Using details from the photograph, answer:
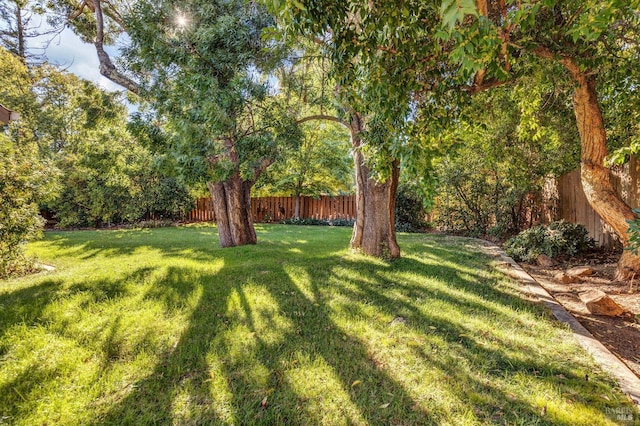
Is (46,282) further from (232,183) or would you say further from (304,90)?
(304,90)

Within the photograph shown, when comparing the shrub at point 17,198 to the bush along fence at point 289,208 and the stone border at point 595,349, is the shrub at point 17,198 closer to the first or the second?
the stone border at point 595,349

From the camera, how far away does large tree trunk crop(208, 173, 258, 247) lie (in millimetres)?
6613

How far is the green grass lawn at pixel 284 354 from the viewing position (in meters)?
1.68

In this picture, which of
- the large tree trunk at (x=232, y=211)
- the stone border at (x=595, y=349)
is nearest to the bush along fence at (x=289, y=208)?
the large tree trunk at (x=232, y=211)

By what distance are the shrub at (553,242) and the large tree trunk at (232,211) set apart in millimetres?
6020

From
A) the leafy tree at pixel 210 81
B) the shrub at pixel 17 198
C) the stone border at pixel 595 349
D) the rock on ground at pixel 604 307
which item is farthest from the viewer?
the leafy tree at pixel 210 81

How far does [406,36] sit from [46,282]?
5290mm

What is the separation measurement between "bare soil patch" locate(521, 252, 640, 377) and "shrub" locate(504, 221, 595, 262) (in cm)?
20

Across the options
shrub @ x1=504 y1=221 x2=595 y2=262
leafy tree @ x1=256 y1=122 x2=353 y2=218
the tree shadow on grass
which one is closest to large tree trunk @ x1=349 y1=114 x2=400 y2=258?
the tree shadow on grass

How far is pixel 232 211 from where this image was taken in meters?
6.69

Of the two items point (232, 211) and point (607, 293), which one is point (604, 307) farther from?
point (232, 211)

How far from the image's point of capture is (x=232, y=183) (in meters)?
6.59

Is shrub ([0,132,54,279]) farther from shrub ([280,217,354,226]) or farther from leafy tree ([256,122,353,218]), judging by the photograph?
shrub ([280,217,354,226])

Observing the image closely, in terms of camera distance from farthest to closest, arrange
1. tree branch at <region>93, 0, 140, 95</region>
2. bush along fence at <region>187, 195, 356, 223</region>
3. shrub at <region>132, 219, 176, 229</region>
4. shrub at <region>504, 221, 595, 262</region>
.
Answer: bush along fence at <region>187, 195, 356, 223</region> < shrub at <region>132, 219, 176, 229</region> < tree branch at <region>93, 0, 140, 95</region> < shrub at <region>504, 221, 595, 262</region>
